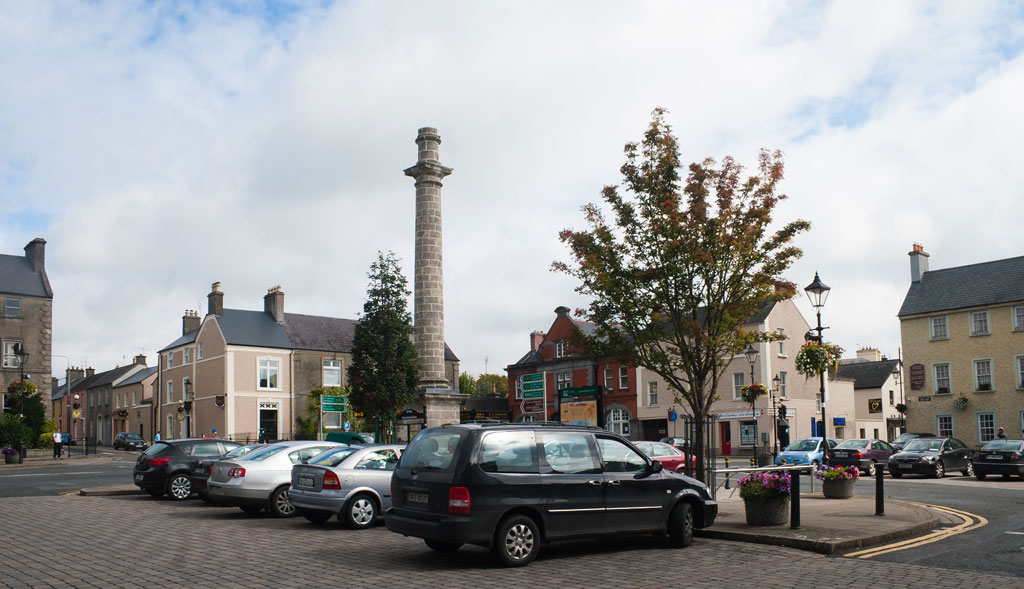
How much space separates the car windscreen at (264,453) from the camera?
16438 millimetres

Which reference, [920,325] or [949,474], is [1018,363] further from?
[949,474]

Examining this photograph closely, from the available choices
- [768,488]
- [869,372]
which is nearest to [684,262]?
[768,488]

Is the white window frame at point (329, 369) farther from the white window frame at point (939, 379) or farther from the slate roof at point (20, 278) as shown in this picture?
the white window frame at point (939, 379)

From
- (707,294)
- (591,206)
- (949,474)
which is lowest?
(949,474)

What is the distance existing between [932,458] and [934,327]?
67.2 ft

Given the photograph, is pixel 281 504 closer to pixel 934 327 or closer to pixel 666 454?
pixel 666 454

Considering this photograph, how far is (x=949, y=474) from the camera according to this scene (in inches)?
1281

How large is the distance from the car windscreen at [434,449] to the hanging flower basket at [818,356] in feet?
39.7

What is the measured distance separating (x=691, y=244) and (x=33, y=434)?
4643cm

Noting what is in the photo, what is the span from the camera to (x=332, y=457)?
49.4 ft

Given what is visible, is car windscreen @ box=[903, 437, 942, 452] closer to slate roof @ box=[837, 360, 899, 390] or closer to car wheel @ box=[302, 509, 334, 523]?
car wheel @ box=[302, 509, 334, 523]

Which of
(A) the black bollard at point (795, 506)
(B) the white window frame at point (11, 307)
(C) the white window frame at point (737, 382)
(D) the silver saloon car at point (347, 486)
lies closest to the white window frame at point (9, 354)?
(B) the white window frame at point (11, 307)

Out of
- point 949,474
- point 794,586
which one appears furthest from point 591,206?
point 949,474

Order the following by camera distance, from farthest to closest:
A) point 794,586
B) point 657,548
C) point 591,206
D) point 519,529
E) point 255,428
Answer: point 255,428, point 591,206, point 657,548, point 519,529, point 794,586
